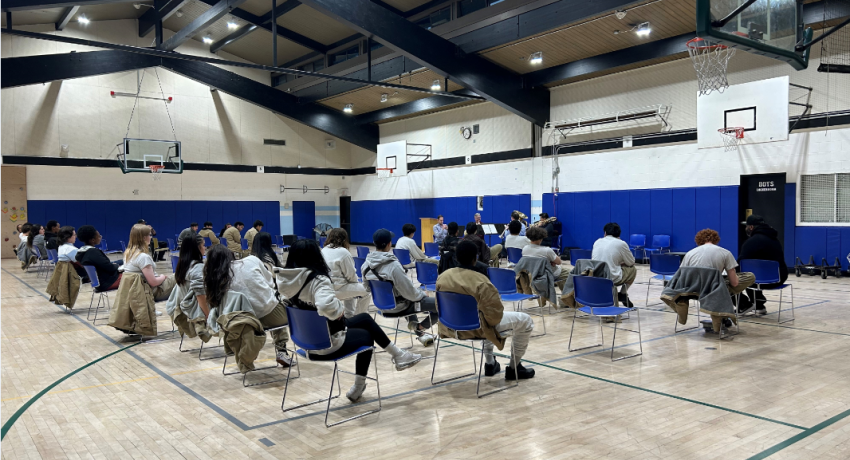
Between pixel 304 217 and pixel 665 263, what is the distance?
17818 millimetres

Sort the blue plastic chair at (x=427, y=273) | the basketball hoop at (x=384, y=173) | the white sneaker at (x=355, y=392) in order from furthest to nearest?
the basketball hoop at (x=384, y=173)
the blue plastic chair at (x=427, y=273)
the white sneaker at (x=355, y=392)

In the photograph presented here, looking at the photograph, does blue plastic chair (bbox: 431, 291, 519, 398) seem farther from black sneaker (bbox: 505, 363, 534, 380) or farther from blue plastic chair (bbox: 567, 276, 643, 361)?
blue plastic chair (bbox: 567, 276, 643, 361)

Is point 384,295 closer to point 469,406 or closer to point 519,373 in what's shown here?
point 519,373

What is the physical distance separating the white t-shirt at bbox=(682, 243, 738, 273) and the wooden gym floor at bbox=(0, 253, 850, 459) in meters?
0.79

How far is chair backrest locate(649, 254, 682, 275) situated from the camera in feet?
25.5

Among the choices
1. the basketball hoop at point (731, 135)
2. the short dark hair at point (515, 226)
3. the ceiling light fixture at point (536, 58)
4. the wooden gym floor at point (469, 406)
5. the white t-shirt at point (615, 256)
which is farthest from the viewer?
the ceiling light fixture at point (536, 58)

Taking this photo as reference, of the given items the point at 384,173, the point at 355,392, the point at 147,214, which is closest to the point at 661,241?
the point at 384,173

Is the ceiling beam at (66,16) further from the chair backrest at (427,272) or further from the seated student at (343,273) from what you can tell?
the seated student at (343,273)

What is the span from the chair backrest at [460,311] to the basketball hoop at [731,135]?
9578 millimetres

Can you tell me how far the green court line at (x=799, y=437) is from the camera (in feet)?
10.4

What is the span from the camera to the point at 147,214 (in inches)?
791

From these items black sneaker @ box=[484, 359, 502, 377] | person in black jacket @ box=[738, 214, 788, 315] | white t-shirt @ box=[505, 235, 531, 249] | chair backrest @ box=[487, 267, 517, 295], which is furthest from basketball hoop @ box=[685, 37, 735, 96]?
black sneaker @ box=[484, 359, 502, 377]

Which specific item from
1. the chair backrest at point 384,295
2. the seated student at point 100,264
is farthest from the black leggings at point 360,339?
the seated student at point 100,264

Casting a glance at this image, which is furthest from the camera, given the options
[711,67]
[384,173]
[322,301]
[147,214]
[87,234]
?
[384,173]
